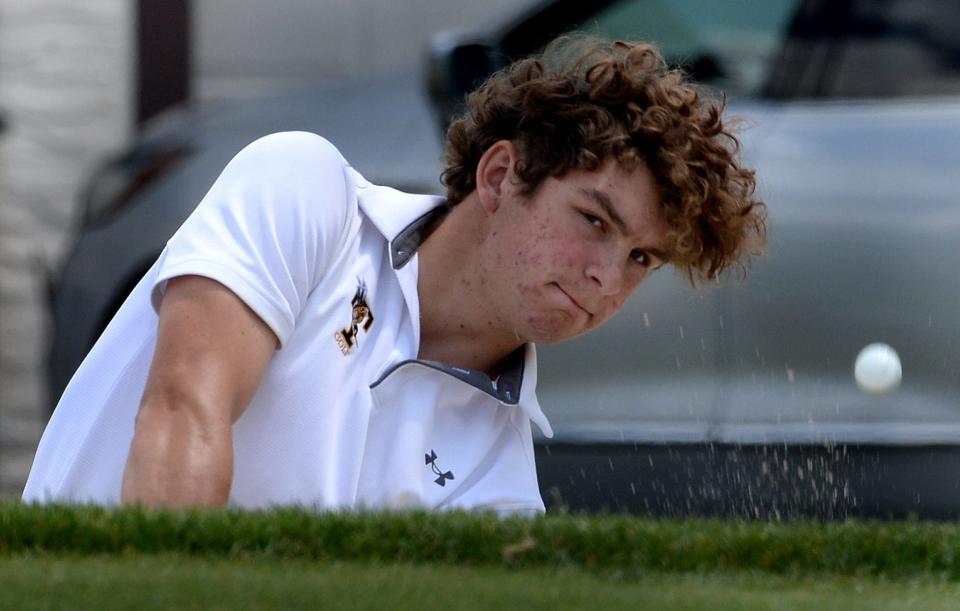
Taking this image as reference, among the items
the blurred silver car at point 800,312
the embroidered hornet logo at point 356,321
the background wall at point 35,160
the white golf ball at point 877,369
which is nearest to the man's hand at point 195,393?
the embroidered hornet logo at point 356,321

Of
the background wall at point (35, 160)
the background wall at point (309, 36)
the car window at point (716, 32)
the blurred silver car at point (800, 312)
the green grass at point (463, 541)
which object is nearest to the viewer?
the green grass at point (463, 541)

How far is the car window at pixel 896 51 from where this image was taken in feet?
15.1

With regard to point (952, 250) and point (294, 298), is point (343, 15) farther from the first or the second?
point (294, 298)

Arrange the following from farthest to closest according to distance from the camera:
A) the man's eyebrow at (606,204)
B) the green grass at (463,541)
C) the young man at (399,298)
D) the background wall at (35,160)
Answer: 1. the background wall at (35,160)
2. the man's eyebrow at (606,204)
3. the young man at (399,298)
4. the green grass at (463,541)

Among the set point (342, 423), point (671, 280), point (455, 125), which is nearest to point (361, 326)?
point (342, 423)

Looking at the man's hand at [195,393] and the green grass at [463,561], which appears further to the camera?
the man's hand at [195,393]

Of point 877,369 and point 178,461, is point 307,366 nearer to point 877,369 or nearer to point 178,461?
point 178,461

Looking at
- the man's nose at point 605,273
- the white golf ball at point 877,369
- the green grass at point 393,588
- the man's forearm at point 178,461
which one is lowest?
the white golf ball at point 877,369

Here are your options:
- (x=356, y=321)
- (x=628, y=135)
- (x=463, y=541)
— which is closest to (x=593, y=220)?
(x=628, y=135)

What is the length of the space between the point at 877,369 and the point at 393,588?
2.83 m

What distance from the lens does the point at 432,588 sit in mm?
1909

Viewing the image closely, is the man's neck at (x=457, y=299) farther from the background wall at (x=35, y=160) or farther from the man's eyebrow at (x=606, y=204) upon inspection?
the background wall at (x=35, y=160)

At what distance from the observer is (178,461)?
2443mm

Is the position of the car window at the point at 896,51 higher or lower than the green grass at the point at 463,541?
lower
